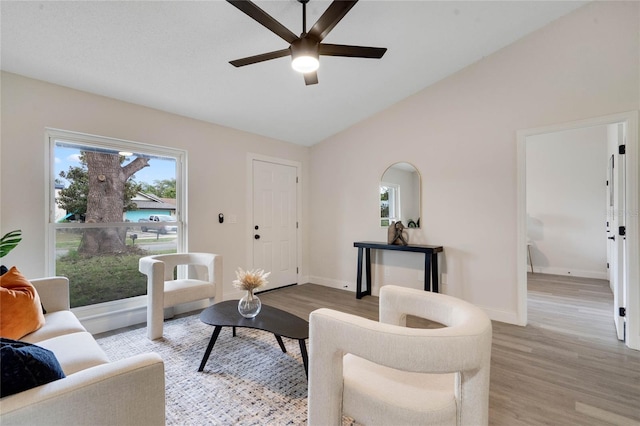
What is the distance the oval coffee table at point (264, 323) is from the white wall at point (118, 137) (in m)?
1.60

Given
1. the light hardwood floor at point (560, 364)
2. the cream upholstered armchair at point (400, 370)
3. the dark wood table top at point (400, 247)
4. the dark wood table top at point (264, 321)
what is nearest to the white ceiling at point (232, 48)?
the dark wood table top at point (400, 247)

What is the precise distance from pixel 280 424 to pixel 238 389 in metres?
0.46

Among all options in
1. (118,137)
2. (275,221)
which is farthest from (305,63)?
(275,221)

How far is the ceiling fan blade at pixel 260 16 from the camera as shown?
152 cm

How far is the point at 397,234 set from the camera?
387 centimetres

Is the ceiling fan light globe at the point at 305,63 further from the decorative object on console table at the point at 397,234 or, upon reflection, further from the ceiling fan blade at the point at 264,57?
the decorative object on console table at the point at 397,234

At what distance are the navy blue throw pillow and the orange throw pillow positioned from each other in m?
0.91

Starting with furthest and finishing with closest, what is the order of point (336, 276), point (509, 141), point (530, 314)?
1. point (336, 276)
2. point (530, 314)
3. point (509, 141)

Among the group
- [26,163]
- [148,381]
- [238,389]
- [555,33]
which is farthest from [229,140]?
[555,33]

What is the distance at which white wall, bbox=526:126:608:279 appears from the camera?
16.5 ft

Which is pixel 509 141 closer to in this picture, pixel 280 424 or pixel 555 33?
pixel 555 33

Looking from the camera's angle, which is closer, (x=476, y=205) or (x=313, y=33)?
(x=313, y=33)

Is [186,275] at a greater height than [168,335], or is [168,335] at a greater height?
[186,275]

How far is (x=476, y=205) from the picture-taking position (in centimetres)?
337
